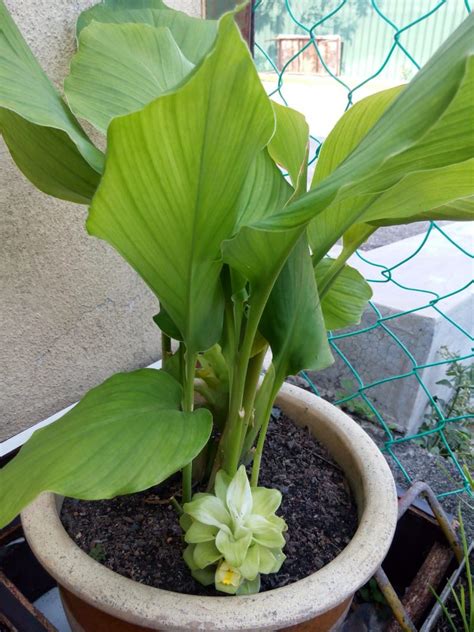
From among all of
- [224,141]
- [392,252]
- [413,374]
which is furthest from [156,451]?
[392,252]

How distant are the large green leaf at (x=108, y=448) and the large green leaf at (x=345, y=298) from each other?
25 centimetres

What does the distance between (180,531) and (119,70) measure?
1.76ft

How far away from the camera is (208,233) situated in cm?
46

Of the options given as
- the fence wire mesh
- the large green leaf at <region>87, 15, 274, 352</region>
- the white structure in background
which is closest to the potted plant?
the large green leaf at <region>87, 15, 274, 352</region>

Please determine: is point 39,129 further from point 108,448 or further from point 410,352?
point 410,352

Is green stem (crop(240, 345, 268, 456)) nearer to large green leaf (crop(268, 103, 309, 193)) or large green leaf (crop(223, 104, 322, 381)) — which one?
large green leaf (crop(223, 104, 322, 381))

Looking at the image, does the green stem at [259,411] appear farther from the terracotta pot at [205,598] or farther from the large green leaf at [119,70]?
the large green leaf at [119,70]

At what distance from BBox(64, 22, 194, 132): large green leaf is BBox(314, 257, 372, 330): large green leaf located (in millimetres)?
302

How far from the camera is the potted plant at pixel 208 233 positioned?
358mm

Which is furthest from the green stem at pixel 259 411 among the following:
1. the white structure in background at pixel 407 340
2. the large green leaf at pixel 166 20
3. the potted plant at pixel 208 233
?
the white structure in background at pixel 407 340

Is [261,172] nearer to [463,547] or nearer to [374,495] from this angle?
[374,495]

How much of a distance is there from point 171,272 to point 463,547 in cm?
67

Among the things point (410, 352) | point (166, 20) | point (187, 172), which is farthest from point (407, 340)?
point (187, 172)

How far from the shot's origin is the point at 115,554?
0.64m
